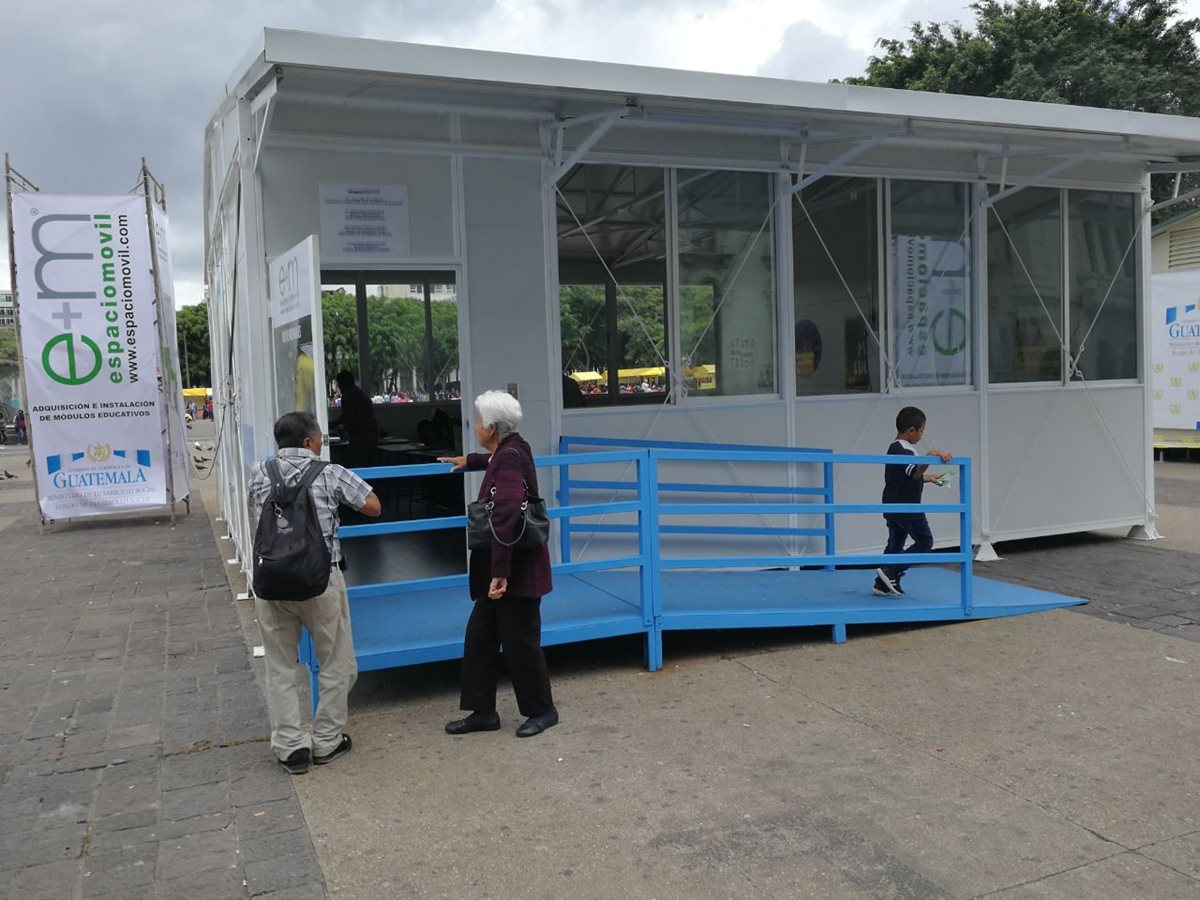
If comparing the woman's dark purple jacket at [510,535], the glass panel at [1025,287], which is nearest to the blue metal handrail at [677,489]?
the woman's dark purple jacket at [510,535]

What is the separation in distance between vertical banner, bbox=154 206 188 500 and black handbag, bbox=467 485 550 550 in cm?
905

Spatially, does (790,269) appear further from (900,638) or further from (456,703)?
(456,703)

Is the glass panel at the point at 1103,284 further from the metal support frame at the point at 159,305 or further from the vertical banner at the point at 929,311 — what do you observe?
the metal support frame at the point at 159,305

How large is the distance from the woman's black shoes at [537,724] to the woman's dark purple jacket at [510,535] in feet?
2.08

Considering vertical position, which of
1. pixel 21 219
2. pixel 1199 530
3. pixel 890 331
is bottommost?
pixel 1199 530

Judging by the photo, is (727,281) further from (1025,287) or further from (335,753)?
(335,753)

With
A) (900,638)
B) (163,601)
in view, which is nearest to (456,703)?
(900,638)

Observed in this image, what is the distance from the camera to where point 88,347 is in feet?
39.1

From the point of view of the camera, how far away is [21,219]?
455 inches

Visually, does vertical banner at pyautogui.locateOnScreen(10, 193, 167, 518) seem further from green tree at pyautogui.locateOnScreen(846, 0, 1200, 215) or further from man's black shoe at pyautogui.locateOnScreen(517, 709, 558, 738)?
green tree at pyautogui.locateOnScreen(846, 0, 1200, 215)

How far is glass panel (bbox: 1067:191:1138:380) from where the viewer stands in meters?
Result: 9.54

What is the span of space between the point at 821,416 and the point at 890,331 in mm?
1019

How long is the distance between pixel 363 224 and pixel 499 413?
8.94 feet

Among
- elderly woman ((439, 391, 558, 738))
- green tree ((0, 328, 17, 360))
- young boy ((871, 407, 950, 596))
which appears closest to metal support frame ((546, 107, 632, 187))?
elderly woman ((439, 391, 558, 738))
